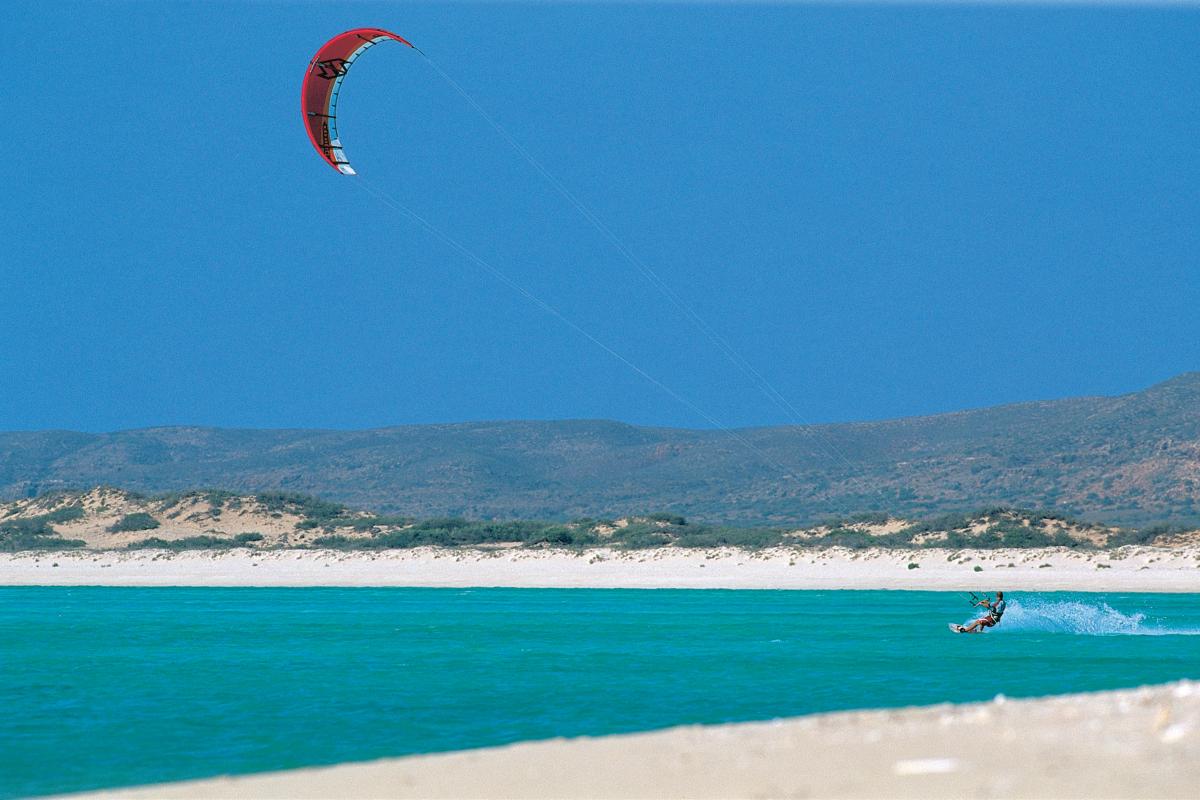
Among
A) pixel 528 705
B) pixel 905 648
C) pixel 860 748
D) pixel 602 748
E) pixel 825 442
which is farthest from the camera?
pixel 825 442

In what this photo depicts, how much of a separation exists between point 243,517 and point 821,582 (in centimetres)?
2539

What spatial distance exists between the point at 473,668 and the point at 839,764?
13.0m

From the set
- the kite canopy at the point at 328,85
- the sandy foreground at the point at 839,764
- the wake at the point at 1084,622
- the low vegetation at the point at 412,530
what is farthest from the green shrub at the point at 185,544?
the sandy foreground at the point at 839,764

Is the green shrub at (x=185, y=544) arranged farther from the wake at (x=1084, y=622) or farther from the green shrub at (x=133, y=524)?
the wake at (x=1084, y=622)

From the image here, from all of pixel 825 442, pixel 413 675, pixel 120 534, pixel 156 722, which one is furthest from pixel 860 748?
pixel 825 442

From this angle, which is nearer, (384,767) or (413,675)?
(384,767)

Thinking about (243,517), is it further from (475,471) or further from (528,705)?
(475,471)

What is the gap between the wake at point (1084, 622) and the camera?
26547mm

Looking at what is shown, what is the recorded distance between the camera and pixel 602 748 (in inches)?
392

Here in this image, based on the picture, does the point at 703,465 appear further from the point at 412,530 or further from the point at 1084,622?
the point at 1084,622

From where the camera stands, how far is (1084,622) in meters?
28.1

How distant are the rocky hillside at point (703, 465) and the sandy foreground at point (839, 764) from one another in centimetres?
6057

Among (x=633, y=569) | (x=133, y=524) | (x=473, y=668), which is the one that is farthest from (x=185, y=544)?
(x=473, y=668)

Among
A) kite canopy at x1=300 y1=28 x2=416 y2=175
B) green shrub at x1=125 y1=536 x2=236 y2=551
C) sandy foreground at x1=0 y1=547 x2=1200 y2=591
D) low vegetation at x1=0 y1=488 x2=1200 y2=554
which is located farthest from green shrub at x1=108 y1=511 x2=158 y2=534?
kite canopy at x1=300 y1=28 x2=416 y2=175
